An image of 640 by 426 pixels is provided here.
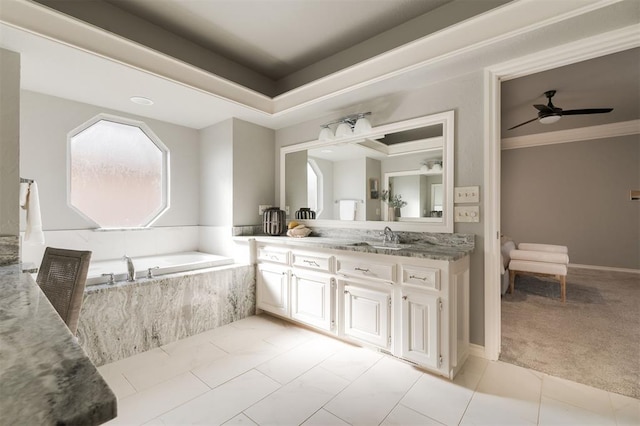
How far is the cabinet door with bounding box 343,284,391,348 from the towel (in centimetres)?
237

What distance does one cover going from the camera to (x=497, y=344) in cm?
220

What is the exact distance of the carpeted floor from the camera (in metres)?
2.00

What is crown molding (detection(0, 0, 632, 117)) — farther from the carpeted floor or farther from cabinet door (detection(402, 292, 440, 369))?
the carpeted floor

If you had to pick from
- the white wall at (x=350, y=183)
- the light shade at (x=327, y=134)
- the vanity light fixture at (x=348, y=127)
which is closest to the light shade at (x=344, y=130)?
the vanity light fixture at (x=348, y=127)

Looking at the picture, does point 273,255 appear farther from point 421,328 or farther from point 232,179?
point 421,328

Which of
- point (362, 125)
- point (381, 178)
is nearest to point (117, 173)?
point (362, 125)

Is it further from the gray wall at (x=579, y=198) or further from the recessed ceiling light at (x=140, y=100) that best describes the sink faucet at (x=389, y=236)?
the gray wall at (x=579, y=198)

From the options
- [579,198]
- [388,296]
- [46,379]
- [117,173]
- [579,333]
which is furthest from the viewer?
[579,198]

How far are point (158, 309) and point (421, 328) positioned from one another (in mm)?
2163

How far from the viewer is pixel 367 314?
2.27 metres

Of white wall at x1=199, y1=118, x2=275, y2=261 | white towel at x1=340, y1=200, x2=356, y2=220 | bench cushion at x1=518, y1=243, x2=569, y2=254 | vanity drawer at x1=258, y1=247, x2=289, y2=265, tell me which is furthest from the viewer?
bench cushion at x1=518, y1=243, x2=569, y2=254

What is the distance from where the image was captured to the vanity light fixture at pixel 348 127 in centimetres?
278

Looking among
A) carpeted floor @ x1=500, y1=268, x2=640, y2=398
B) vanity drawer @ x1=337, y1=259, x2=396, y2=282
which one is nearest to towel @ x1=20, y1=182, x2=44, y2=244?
vanity drawer @ x1=337, y1=259, x2=396, y2=282

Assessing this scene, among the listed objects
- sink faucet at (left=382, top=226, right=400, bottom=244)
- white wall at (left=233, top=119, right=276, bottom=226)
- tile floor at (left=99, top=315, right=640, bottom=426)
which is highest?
white wall at (left=233, top=119, right=276, bottom=226)
